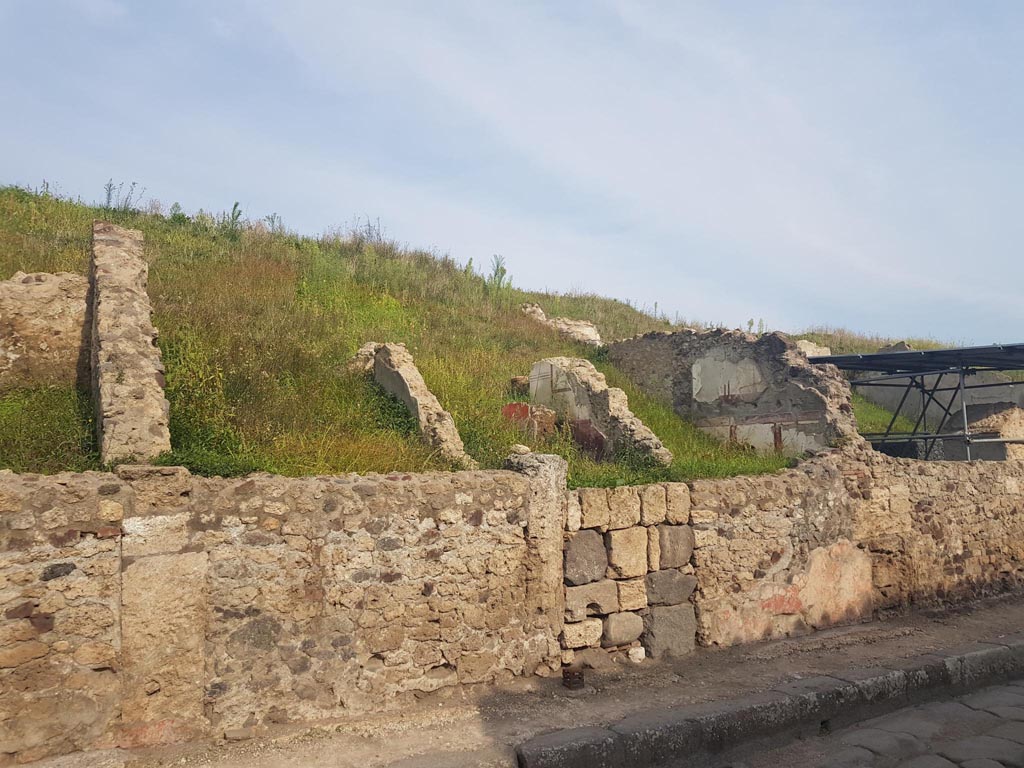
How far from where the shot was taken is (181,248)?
12.4m

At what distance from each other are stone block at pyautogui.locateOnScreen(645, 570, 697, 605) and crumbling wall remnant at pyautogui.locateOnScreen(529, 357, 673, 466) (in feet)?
6.65

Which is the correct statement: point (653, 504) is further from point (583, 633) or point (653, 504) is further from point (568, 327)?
point (568, 327)

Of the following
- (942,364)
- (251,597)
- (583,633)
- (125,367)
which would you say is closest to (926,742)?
(583,633)

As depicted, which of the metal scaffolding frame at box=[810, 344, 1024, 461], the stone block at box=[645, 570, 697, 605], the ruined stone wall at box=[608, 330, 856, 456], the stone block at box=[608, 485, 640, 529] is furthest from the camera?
the metal scaffolding frame at box=[810, 344, 1024, 461]

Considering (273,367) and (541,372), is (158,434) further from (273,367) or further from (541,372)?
(541,372)

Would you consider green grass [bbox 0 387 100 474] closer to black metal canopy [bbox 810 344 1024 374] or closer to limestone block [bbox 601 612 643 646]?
limestone block [bbox 601 612 643 646]

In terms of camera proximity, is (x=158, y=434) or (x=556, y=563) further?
(x=556, y=563)

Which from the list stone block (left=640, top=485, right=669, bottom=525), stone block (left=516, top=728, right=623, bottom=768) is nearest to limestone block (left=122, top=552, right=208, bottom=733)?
stone block (left=516, top=728, right=623, bottom=768)

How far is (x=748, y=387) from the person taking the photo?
1099 centimetres

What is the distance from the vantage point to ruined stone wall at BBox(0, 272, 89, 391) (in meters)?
6.11

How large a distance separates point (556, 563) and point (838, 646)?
9.69ft

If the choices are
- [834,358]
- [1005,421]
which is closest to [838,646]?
[834,358]

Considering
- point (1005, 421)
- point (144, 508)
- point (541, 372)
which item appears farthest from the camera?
point (1005, 421)

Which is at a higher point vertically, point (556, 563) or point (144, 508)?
point (144, 508)
